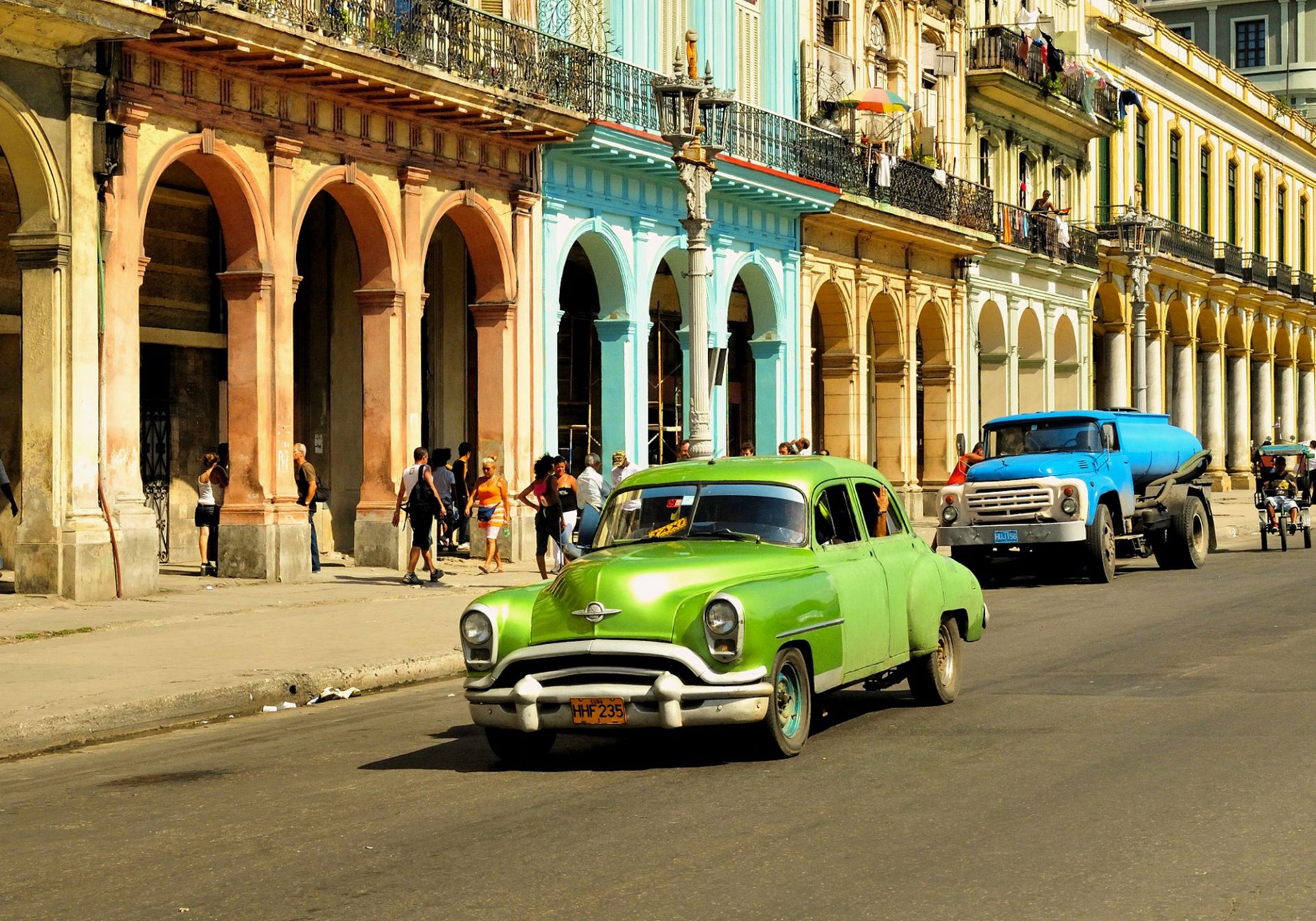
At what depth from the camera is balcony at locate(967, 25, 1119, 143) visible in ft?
140

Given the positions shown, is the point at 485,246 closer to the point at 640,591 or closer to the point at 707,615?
the point at 640,591

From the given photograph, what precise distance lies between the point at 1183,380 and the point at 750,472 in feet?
162

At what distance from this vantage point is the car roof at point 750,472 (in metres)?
11.2

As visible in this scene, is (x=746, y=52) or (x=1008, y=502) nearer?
(x=1008, y=502)

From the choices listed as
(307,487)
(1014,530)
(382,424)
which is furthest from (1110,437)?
(307,487)

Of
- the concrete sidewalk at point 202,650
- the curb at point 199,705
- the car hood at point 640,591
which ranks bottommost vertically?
the curb at point 199,705

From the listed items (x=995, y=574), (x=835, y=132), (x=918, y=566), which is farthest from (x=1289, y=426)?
(x=918, y=566)

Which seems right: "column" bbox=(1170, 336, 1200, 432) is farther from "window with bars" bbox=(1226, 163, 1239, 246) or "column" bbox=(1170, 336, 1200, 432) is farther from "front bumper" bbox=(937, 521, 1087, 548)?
"front bumper" bbox=(937, 521, 1087, 548)

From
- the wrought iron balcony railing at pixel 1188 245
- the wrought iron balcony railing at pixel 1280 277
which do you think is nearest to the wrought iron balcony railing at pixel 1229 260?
the wrought iron balcony railing at pixel 1188 245

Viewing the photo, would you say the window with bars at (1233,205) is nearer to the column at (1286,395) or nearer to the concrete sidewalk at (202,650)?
the column at (1286,395)

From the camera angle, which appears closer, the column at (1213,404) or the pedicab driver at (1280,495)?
the pedicab driver at (1280,495)

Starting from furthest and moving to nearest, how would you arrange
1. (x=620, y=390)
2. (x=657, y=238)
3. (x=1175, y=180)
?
(x=1175, y=180) < (x=657, y=238) < (x=620, y=390)

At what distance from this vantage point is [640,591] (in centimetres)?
991

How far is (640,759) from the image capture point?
10.4 meters
